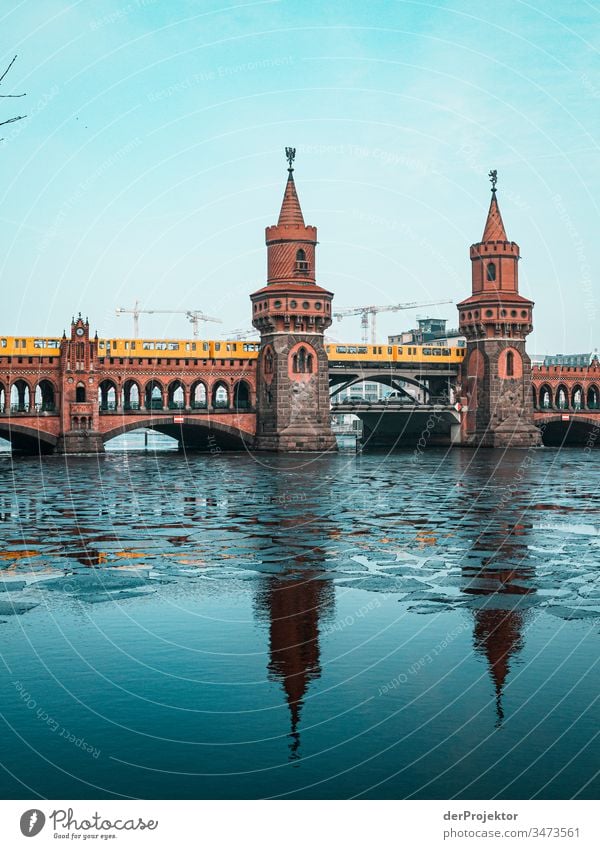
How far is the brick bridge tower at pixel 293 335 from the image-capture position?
10481 centimetres

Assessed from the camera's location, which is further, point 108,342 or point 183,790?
point 108,342

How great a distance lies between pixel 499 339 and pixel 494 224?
541 inches

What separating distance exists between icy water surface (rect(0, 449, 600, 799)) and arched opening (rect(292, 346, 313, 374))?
67.0m

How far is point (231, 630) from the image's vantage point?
2023cm

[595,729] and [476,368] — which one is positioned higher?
[476,368]

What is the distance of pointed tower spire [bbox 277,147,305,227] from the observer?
106 m

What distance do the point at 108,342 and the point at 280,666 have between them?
9241 centimetres

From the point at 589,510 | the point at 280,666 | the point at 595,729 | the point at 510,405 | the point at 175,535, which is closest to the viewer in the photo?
the point at 595,729

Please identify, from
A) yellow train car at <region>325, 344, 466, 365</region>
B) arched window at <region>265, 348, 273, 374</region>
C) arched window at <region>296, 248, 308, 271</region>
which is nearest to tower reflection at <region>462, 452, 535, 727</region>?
arched window at <region>265, 348, 273, 374</region>

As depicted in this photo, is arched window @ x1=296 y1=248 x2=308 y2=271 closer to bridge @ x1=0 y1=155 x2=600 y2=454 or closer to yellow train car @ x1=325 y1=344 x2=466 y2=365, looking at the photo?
bridge @ x1=0 y1=155 x2=600 y2=454

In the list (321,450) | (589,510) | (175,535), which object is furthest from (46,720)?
(321,450)

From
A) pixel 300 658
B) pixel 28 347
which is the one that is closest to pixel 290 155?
pixel 28 347

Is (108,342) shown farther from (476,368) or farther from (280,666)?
(280,666)

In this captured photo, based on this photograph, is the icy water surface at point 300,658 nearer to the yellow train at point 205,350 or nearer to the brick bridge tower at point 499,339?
the yellow train at point 205,350
